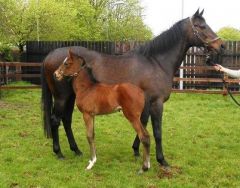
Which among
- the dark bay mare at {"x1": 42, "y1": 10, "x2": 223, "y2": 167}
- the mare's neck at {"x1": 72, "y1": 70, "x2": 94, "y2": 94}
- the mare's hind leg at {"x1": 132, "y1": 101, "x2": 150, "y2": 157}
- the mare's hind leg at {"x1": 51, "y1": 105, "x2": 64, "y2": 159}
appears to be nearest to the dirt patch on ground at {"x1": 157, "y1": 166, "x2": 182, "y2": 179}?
the dark bay mare at {"x1": 42, "y1": 10, "x2": 223, "y2": 167}

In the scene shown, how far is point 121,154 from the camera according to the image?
6.51m

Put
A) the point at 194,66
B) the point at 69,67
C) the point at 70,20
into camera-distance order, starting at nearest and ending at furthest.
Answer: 1. the point at 69,67
2. the point at 194,66
3. the point at 70,20

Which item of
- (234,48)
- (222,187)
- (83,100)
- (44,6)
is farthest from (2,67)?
(222,187)

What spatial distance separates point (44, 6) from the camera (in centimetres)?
2078

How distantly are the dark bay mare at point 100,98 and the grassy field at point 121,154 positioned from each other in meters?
0.38

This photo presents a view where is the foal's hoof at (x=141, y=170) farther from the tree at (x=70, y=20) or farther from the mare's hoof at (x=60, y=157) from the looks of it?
the tree at (x=70, y=20)

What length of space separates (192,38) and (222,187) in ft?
7.44

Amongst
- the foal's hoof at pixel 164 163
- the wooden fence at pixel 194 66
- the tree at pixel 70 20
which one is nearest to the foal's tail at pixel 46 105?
the foal's hoof at pixel 164 163

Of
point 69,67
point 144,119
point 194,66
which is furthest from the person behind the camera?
point 194,66

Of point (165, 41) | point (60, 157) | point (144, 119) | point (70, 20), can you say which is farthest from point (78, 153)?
point (70, 20)

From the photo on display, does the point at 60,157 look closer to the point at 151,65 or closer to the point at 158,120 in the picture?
the point at 158,120

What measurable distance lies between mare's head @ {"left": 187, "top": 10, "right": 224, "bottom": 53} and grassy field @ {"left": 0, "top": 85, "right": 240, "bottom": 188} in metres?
1.83

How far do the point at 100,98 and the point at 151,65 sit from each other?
Answer: 999mm

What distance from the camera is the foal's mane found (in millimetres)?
5906
